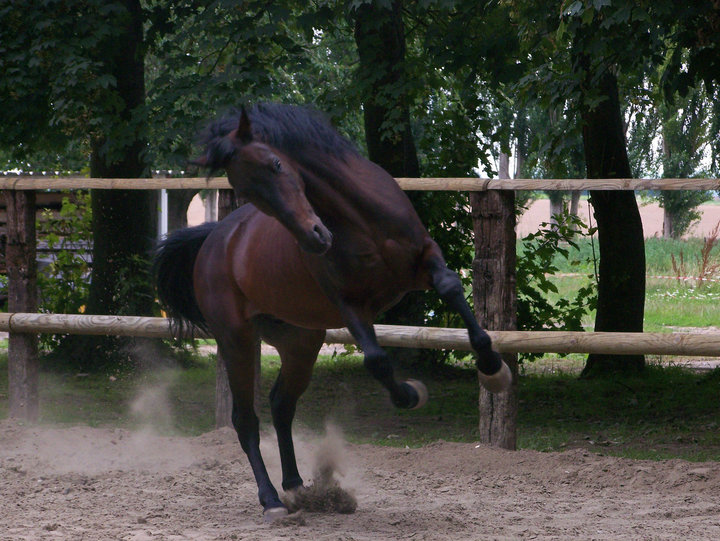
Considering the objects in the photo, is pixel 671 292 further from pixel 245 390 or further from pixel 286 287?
pixel 286 287

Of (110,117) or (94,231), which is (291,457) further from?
(94,231)

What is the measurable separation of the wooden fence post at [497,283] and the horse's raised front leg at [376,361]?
1971 mm

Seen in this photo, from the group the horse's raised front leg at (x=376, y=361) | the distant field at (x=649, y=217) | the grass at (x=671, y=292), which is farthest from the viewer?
the distant field at (x=649, y=217)

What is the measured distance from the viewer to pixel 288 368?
192 inches

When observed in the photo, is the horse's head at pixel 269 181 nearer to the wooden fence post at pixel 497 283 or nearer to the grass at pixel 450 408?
A: the wooden fence post at pixel 497 283

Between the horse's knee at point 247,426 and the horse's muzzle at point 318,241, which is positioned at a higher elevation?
the horse's muzzle at point 318,241

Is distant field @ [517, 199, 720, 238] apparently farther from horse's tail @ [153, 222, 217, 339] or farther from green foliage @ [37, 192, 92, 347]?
horse's tail @ [153, 222, 217, 339]

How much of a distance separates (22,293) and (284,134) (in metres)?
4.13

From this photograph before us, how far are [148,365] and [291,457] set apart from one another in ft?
17.3

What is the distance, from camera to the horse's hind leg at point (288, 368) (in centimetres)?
481

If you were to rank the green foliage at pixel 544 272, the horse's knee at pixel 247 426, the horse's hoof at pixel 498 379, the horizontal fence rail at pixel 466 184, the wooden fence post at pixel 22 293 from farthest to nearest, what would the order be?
the green foliage at pixel 544 272, the wooden fence post at pixel 22 293, the horizontal fence rail at pixel 466 184, the horse's knee at pixel 247 426, the horse's hoof at pixel 498 379

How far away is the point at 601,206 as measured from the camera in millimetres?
8781

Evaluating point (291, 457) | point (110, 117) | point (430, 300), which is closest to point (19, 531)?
point (291, 457)

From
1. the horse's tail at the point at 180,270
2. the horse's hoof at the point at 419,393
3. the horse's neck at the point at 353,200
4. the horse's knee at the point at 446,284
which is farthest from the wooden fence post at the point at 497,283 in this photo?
the horse's knee at the point at 446,284
